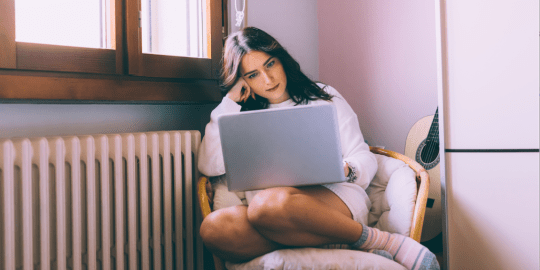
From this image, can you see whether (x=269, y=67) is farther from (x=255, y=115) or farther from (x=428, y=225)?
(x=428, y=225)

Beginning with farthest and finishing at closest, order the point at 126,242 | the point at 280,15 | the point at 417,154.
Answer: the point at 280,15 < the point at 417,154 < the point at 126,242

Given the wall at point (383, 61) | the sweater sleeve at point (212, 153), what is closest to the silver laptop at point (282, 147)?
the sweater sleeve at point (212, 153)

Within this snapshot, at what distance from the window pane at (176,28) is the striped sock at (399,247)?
41.4 inches

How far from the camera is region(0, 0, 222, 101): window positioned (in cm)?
114

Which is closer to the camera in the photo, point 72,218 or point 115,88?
point 72,218

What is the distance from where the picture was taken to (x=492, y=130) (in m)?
1.11

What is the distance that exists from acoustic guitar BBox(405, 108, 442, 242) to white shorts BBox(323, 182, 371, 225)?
14.5 inches

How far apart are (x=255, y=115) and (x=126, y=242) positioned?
2.39ft

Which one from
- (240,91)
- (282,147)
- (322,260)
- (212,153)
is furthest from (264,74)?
(322,260)

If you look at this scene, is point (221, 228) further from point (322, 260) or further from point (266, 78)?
point (266, 78)

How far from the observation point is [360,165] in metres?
1.22

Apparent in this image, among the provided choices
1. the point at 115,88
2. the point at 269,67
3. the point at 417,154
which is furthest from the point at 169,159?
the point at 417,154

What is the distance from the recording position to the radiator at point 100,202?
3.43 feet

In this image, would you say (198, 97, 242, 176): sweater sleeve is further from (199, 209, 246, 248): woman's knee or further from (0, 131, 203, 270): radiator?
(199, 209, 246, 248): woman's knee
